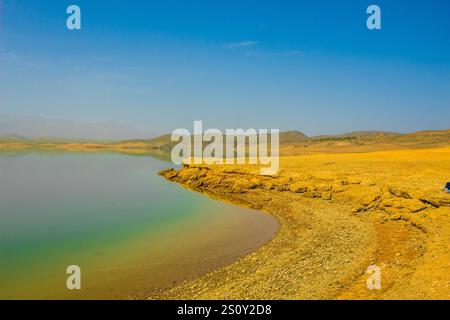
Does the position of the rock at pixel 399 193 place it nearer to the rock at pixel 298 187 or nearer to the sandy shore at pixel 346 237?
the sandy shore at pixel 346 237

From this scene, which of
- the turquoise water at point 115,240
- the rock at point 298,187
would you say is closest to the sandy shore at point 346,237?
the rock at point 298,187

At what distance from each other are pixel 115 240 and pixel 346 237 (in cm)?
1145

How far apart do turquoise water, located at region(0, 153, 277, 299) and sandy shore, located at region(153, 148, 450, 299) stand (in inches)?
51.7

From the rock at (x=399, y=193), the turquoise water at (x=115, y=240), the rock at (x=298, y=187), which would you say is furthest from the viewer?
the rock at (x=298, y=187)

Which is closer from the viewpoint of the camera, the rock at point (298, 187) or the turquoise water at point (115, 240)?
the turquoise water at point (115, 240)

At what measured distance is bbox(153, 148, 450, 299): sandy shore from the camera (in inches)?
424

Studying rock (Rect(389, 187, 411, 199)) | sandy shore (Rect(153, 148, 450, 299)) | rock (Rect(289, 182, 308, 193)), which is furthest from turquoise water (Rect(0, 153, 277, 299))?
rock (Rect(389, 187, 411, 199))

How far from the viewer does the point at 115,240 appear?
17.2 m

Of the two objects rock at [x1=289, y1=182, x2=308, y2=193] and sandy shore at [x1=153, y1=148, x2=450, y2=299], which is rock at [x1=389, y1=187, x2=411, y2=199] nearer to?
sandy shore at [x1=153, y1=148, x2=450, y2=299]

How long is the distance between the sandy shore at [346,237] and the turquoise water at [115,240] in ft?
4.31

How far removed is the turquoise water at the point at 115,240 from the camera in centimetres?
1236

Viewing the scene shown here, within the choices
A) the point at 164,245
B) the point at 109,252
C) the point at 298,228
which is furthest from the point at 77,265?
the point at 298,228

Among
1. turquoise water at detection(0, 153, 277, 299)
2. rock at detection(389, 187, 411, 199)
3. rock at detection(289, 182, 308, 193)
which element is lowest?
turquoise water at detection(0, 153, 277, 299)
